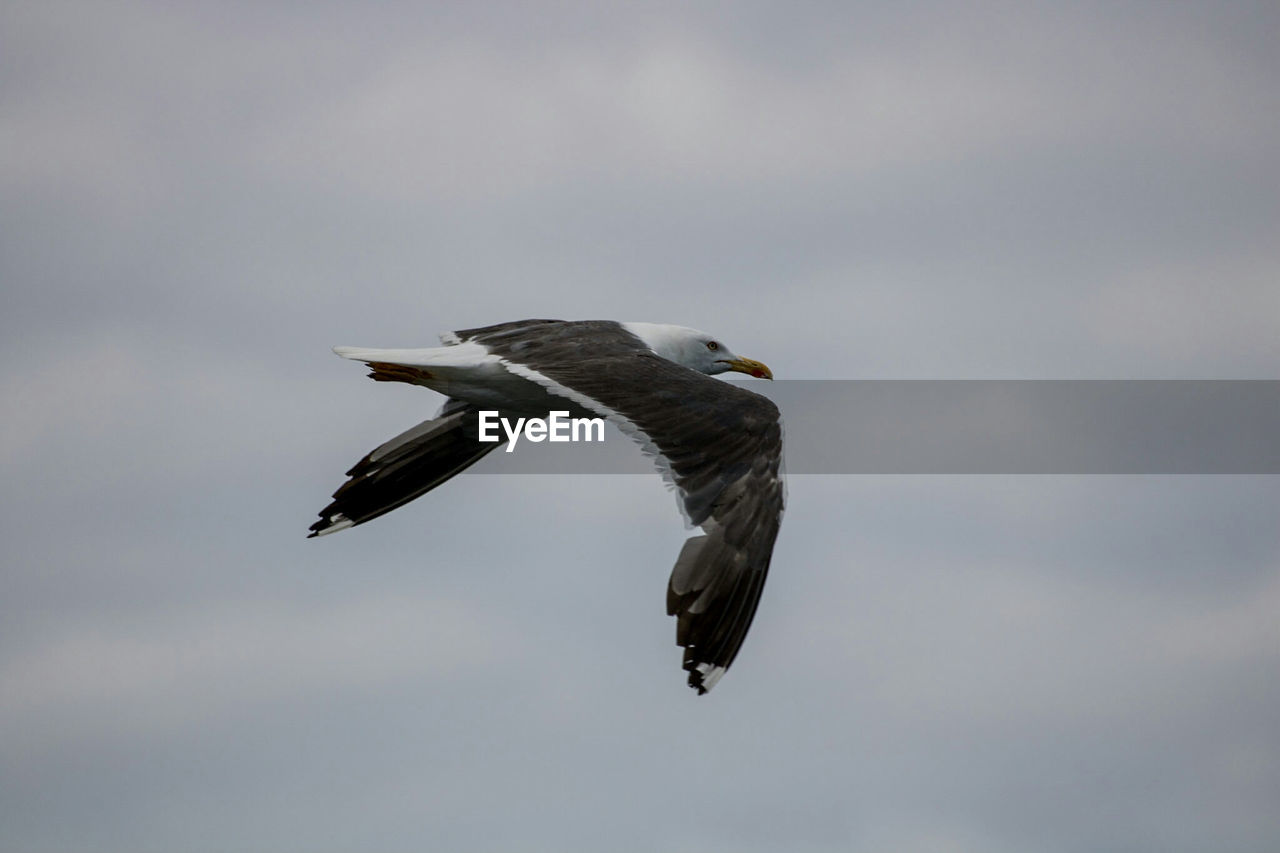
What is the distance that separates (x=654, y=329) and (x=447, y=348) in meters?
2.09

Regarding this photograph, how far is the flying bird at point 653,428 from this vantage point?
438 inches

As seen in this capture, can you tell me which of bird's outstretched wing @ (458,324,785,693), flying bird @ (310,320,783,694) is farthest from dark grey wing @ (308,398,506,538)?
bird's outstretched wing @ (458,324,785,693)

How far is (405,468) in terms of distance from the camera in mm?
15086

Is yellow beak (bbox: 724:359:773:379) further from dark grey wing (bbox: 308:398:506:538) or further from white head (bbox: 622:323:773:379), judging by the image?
dark grey wing (bbox: 308:398:506:538)

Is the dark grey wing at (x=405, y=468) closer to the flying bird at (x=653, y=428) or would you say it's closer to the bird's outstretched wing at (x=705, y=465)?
the flying bird at (x=653, y=428)

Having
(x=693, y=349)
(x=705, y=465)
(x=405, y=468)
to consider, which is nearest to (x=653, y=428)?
(x=705, y=465)

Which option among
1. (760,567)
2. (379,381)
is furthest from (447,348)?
(760,567)

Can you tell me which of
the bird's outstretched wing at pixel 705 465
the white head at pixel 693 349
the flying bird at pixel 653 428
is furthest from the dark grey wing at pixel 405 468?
the bird's outstretched wing at pixel 705 465

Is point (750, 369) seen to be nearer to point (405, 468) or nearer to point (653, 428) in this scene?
point (405, 468)

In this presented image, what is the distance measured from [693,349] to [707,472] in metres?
3.96

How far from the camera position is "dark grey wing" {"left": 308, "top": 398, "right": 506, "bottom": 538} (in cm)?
1495

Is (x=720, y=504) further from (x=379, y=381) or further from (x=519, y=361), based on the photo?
(x=379, y=381)

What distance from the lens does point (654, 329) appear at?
1518 centimetres

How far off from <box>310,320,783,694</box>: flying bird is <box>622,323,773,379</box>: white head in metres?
0.01
